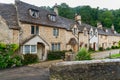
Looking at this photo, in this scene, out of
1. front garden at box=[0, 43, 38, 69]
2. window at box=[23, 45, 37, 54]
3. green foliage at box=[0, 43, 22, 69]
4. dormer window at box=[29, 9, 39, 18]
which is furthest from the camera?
dormer window at box=[29, 9, 39, 18]

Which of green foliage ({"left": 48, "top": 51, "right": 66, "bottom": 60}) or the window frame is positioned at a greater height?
the window frame

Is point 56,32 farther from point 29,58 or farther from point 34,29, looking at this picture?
point 29,58

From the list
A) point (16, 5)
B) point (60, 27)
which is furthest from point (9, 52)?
point (60, 27)

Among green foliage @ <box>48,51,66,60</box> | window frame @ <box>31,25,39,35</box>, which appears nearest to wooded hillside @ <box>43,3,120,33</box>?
green foliage @ <box>48,51,66,60</box>

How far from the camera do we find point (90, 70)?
12109 millimetres

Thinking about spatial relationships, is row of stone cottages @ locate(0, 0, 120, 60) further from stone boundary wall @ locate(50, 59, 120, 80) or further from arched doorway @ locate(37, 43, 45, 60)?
stone boundary wall @ locate(50, 59, 120, 80)

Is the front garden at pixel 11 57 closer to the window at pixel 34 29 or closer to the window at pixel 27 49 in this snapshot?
the window at pixel 27 49

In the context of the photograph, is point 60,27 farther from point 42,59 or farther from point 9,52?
point 9,52

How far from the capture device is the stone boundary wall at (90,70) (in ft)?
38.9

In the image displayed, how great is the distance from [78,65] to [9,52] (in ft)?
53.6

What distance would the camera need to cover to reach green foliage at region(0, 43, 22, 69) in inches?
1003

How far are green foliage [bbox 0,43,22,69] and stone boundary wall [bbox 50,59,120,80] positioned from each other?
14477 mm

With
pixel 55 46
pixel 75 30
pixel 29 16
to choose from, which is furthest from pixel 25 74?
pixel 75 30

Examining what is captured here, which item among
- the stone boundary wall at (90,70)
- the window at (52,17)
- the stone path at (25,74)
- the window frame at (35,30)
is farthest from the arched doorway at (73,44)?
the stone boundary wall at (90,70)
